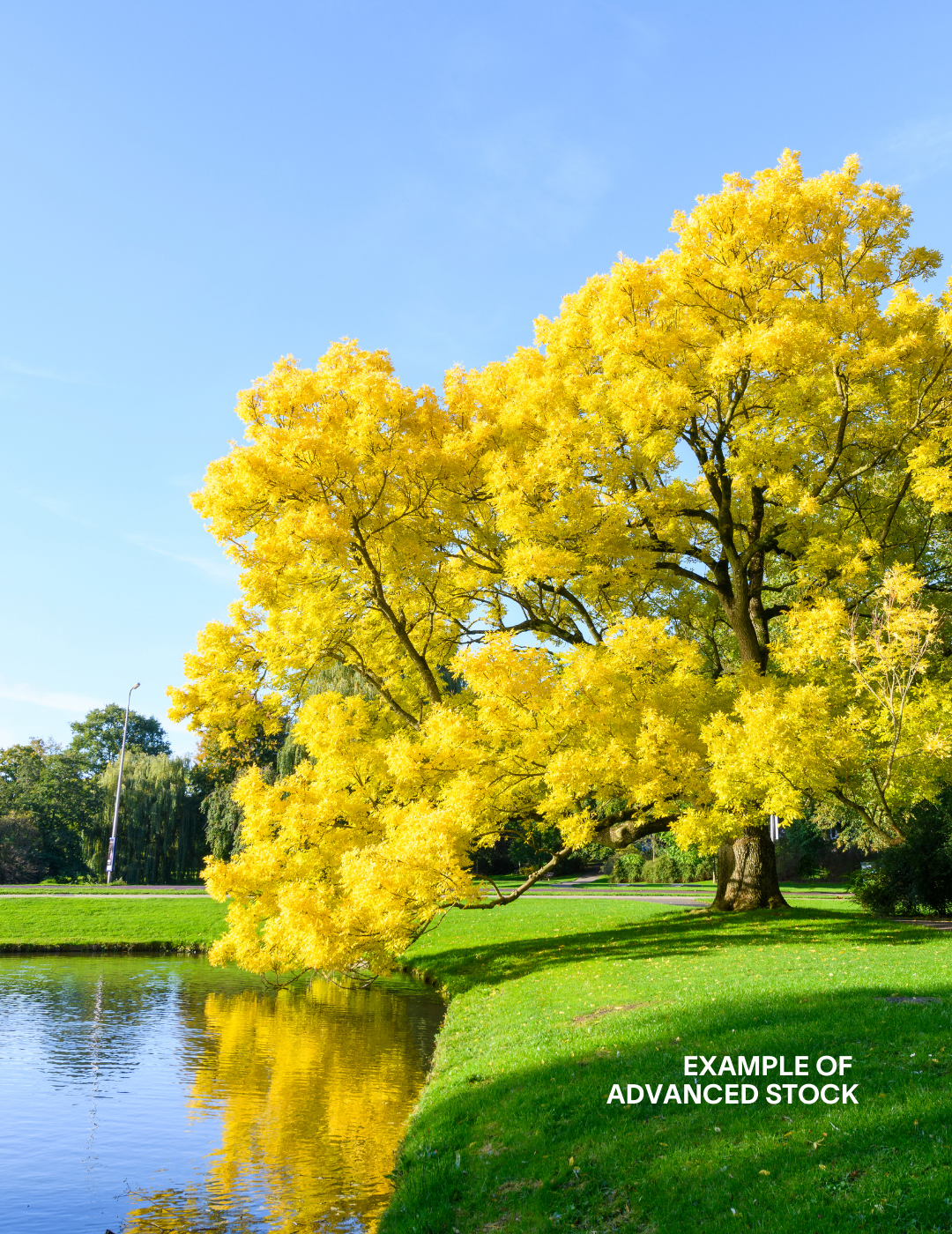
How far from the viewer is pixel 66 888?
37.3 m

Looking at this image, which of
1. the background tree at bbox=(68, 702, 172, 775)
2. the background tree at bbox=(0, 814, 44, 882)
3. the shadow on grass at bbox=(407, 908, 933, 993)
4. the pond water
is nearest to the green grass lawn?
the background tree at bbox=(0, 814, 44, 882)

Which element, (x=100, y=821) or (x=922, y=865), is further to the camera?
(x=100, y=821)

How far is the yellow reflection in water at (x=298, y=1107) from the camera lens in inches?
314

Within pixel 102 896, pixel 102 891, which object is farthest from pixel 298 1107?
pixel 102 891

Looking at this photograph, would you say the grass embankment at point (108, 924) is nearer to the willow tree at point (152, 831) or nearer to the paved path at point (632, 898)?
the paved path at point (632, 898)

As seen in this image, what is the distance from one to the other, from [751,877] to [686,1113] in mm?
18488

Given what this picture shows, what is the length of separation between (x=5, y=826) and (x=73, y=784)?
7.78 m

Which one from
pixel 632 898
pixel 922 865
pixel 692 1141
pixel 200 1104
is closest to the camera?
pixel 692 1141

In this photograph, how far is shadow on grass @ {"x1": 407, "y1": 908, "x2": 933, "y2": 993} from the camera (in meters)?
17.8

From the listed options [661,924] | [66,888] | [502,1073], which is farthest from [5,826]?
[502,1073]

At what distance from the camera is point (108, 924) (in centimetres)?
2680

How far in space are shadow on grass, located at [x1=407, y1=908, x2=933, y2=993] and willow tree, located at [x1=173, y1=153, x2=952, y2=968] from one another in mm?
1843

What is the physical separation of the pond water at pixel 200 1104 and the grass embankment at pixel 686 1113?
0.90m

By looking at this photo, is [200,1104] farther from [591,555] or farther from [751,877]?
[751,877]
